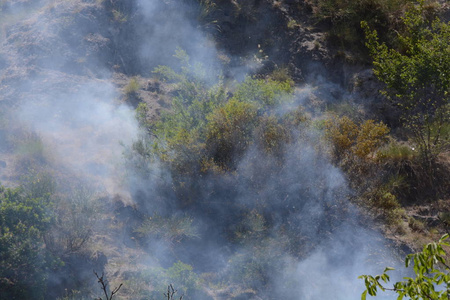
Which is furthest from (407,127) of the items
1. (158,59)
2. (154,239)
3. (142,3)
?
(142,3)

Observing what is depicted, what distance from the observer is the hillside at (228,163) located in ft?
17.4

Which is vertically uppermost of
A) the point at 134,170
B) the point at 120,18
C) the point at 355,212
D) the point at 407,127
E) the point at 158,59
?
the point at 120,18

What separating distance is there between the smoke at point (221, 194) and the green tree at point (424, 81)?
5.09 ft

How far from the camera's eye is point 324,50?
848 centimetres

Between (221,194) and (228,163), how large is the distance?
1.67 feet

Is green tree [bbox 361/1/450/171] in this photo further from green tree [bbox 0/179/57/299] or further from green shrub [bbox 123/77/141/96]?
green tree [bbox 0/179/57/299]

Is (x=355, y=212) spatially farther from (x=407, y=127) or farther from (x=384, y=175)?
(x=407, y=127)

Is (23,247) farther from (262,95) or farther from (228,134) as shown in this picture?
(262,95)

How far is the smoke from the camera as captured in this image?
17.8 ft

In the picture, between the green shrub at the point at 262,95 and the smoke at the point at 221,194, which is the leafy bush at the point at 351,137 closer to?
the smoke at the point at 221,194

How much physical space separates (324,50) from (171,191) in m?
4.70

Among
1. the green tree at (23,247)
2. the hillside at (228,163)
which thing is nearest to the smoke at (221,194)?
the hillside at (228,163)

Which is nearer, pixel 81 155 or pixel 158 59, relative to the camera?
pixel 81 155

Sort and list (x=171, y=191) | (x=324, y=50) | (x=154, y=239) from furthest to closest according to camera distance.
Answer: (x=324, y=50) < (x=171, y=191) < (x=154, y=239)
